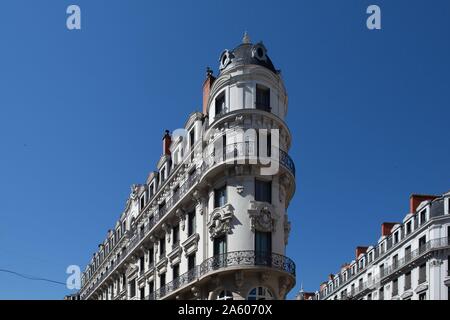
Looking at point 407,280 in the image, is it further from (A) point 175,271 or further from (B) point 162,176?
(A) point 175,271

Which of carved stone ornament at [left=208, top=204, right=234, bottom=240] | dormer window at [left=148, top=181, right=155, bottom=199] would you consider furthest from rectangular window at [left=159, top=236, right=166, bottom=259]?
carved stone ornament at [left=208, top=204, right=234, bottom=240]

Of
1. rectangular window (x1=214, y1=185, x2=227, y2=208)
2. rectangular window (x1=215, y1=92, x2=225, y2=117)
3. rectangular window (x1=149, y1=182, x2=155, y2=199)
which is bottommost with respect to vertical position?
rectangular window (x1=214, y1=185, x2=227, y2=208)

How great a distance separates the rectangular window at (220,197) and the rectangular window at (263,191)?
1743mm

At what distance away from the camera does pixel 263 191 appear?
3055 cm

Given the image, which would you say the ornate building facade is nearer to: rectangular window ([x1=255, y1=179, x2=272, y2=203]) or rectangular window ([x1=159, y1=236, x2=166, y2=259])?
rectangular window ([x1=255, y1=179, x2=272, y2=203])

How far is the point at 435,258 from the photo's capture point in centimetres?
4891

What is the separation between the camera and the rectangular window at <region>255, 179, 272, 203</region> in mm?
30297

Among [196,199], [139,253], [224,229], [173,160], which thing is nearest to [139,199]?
[139,253]

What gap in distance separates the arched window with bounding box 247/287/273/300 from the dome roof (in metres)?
12.0

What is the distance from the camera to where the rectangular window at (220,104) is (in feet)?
106

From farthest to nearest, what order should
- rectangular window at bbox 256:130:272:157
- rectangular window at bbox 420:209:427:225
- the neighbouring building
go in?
rectangular window at bbox 420:209:427:225
the neighbouring building
rectangular window at bbox 256:130:272:157

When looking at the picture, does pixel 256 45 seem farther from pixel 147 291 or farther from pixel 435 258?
pixel 435 258
